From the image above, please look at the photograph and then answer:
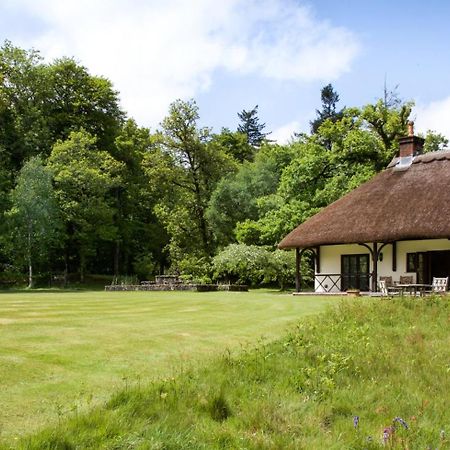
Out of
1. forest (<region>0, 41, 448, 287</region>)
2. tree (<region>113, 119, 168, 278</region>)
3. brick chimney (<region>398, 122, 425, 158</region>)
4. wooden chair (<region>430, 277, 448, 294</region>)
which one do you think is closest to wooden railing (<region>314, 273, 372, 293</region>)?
forest (<region>0, 41, 448, 287</region>)

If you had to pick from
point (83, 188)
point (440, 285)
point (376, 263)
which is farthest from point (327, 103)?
point (440, 285)

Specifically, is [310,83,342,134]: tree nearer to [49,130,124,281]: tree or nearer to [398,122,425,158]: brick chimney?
[49,130,124,281]: tree

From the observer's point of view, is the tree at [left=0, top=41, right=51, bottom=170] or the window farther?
the tree at [left=0, top=41, right=51, bottom=170]

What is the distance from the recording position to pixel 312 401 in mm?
6535

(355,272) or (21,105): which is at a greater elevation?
(21,105)

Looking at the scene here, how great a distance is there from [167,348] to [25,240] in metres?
30.9

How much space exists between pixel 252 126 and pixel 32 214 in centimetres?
4371

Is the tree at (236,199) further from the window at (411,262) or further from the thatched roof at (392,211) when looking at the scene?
the window at (411,262)

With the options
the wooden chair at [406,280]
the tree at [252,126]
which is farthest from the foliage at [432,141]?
the tree at [252,126]

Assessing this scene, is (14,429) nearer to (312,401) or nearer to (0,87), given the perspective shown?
(312,401)

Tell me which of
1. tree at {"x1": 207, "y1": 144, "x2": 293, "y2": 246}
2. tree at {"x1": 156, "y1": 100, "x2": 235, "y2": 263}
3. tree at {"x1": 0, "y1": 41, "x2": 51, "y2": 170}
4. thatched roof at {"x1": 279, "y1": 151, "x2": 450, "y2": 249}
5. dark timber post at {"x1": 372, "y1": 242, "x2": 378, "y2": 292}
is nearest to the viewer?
thatched roof at {"x1": 279, "y1": 151, "x2": 450, "y2": 249}

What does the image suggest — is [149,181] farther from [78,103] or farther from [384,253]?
[384,253]

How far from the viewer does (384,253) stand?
24922mm

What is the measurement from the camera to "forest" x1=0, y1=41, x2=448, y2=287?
34.0m
